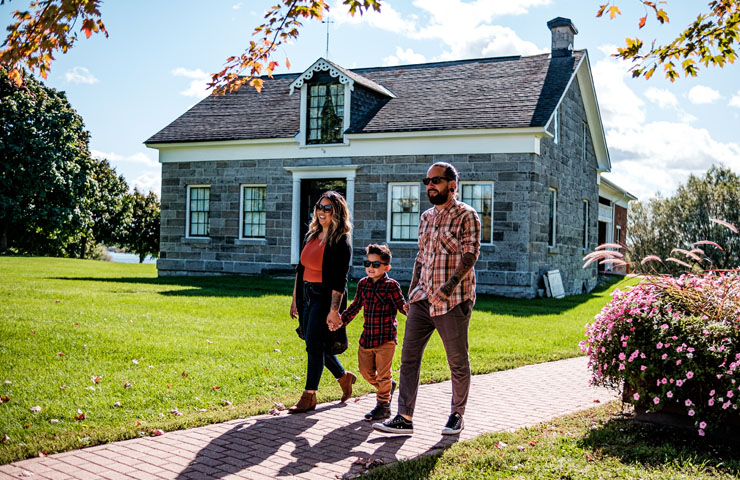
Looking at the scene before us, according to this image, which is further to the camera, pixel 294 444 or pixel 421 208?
pixel 421 208

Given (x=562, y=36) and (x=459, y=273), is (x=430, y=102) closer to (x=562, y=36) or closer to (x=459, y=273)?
(x=562, y=36)

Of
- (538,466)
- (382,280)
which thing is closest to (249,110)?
(382,280)

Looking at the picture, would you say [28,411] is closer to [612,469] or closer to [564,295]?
[612,469]

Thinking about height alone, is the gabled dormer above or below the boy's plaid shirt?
above

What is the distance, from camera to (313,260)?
262 inches

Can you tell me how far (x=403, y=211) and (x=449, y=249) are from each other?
47.3 ft

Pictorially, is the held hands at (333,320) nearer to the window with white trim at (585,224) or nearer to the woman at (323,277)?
the woman at (323,277)

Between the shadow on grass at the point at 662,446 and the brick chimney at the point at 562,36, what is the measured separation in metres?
18.1

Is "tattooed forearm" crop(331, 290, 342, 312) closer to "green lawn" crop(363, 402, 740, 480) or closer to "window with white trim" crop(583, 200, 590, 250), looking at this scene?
"green lawn" crop(363, 402, 740, 480)

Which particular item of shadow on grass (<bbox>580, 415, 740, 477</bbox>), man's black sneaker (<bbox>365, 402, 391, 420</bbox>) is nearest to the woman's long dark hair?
man's black sneaker (<bbox>365, 402, 391, 420</bbox>)

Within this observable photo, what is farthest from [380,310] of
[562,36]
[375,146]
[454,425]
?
[562,36]

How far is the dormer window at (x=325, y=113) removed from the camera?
21266 mm

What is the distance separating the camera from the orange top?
6645 mm

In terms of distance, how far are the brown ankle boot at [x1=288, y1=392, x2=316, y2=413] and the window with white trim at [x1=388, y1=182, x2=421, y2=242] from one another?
540 inches
